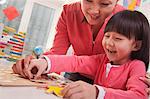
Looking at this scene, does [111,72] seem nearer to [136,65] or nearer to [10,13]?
[136,65]

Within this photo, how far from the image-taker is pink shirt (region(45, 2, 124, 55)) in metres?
1.16

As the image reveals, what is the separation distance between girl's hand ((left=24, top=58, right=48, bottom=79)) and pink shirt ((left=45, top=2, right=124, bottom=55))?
32 centimetres

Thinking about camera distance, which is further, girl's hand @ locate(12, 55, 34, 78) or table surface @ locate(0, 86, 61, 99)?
girl's hand @ locate(12, 55, 34, 78)

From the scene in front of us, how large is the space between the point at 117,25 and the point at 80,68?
0.24 m

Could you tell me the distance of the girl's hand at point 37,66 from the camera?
849 millimetres

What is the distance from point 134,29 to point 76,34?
33 cm

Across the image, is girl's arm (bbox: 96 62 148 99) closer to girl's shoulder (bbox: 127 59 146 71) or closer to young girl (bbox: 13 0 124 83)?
girl's shoulder (bbox: 127 59 146 71)

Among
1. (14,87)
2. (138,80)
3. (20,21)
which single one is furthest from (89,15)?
(20,21)

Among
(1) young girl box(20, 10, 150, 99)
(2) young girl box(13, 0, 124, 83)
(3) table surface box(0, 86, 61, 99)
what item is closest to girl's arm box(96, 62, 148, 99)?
(1) young girl box(20, 10, 150, 99)

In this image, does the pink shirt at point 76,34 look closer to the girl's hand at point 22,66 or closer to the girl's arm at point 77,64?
the girl's arm at point 77,64

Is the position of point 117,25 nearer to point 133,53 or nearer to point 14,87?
point 133,53

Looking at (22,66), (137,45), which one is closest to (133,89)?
(137,45)

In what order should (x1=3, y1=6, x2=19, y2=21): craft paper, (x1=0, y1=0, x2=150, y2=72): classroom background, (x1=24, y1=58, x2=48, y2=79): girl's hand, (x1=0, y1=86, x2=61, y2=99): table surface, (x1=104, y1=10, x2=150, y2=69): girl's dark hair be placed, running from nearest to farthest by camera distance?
(x1=0, y1=86, x2=61, y2=99): table surface → (x1=24, y1=58, x2=48, y2=79): girl's hand → (x1=104, y1=10, x2=150, y2=69): girl's dark hair → (x1=3, y1=6, x2=19, y2=21): craft paper → (x1=0, y1=0, x2=150, y2=72): classroom background

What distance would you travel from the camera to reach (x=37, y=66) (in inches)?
35.1
